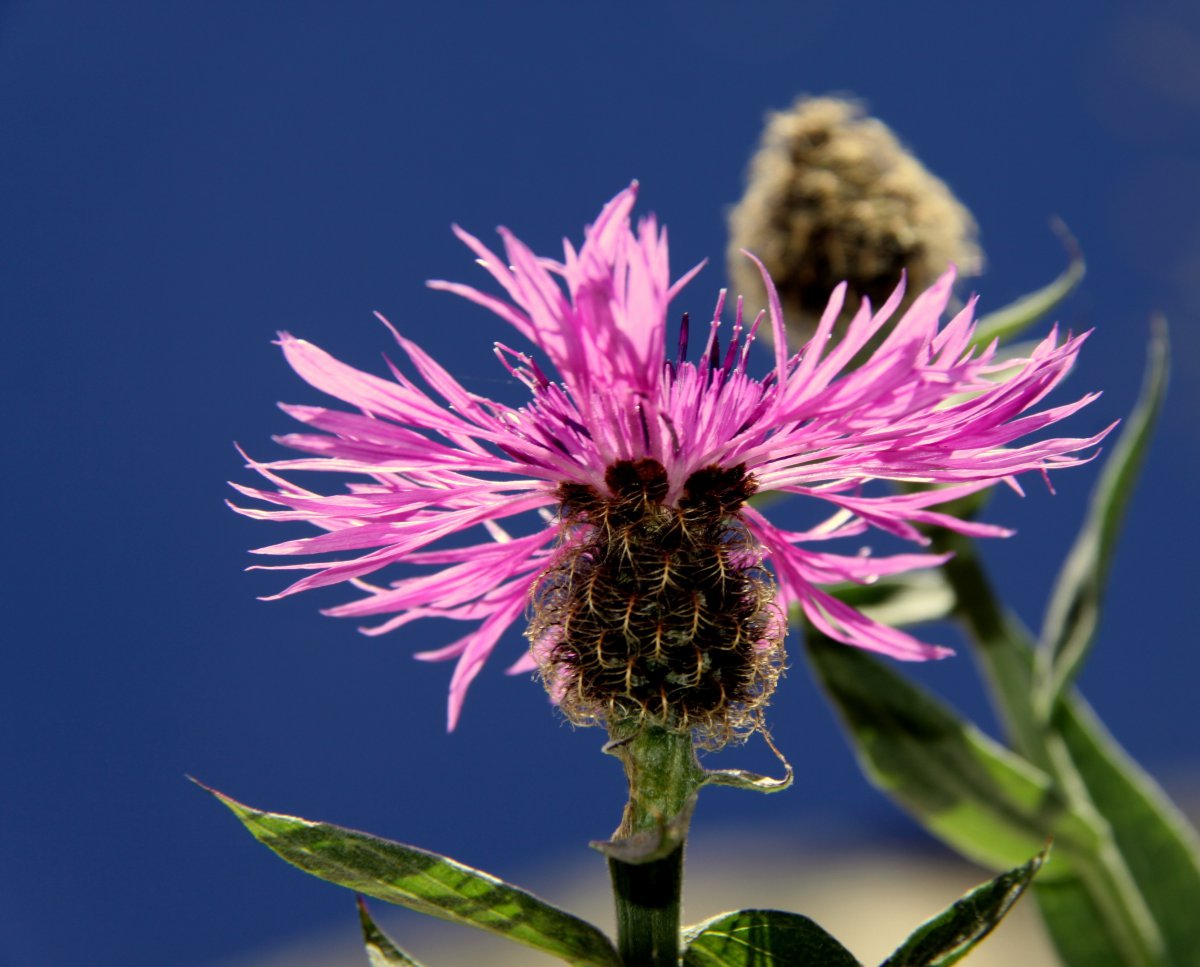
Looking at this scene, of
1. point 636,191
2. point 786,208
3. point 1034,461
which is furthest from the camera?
point 786,208

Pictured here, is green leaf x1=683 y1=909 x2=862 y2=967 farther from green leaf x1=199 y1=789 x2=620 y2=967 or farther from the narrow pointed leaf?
the narrow pointed leaf

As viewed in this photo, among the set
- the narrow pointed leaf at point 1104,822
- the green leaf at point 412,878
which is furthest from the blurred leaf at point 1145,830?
the green leaf at point 412,878

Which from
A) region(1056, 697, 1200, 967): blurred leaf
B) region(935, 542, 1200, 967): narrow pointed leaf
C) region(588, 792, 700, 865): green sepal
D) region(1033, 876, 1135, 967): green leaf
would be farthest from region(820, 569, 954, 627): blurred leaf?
region(588, 792, 700, 865): green sepal

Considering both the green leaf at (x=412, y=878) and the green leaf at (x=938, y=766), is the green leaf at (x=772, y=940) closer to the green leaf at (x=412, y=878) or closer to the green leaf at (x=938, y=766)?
the green leaf at (x=412, y=878)

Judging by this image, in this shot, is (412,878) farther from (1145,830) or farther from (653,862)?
(1145,830)

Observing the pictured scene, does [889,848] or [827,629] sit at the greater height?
[889,848]

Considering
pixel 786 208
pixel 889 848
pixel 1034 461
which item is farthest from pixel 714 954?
pixel 889 848

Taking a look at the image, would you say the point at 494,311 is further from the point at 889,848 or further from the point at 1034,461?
the point at 889,848
